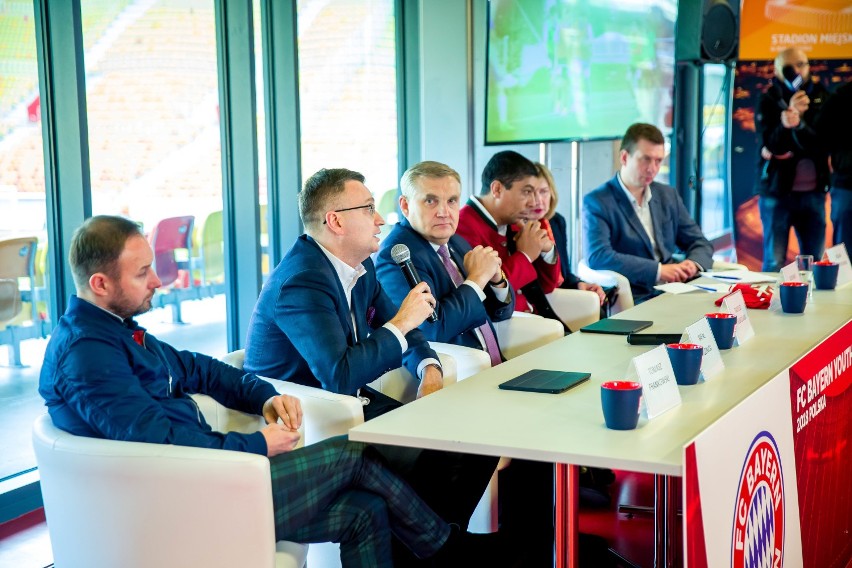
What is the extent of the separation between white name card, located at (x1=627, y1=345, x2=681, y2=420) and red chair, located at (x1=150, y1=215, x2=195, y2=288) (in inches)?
107

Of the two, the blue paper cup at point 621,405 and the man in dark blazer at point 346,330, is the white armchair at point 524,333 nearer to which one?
the man in dark blazer at point 346,330

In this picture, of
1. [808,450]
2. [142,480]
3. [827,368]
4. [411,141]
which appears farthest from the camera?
[411,141]

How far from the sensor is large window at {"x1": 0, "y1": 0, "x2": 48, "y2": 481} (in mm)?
3533

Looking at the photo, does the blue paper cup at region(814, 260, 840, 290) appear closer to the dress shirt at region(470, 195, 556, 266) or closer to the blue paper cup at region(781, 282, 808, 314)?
the blue paper cup at region(781, 282, 808, 314)

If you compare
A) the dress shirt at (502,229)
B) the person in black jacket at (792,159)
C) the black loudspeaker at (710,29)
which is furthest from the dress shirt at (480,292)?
the black loudspeaker at (710,29)

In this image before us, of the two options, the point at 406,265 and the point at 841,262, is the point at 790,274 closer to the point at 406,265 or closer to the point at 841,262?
the point at 841,262

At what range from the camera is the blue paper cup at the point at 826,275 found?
155 inches

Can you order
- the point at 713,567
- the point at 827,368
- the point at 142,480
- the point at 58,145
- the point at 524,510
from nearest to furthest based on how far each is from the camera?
the point at 713,567
the point at 142,480
the point at 827,368
the point at 524,510
the point at 58,145

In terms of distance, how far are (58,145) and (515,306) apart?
1900 millimetres

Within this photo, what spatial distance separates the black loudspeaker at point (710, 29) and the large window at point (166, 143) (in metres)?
3.54

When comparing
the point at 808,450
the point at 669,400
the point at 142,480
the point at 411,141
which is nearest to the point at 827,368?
the point at 808,450

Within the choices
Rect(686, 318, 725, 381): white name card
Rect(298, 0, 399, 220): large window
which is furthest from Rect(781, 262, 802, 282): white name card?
Rect(298, 0, 399, 220): large window

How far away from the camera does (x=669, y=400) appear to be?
221 cm

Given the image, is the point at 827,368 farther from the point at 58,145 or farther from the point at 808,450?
the point at 58,145
